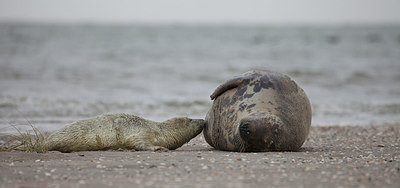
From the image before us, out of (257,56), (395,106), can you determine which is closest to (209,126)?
(395,106)

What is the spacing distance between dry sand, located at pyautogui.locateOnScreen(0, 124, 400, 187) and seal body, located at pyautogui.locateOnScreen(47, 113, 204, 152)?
0.36 metres

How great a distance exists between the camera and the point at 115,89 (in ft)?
50.3

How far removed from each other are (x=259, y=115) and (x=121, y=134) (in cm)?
199

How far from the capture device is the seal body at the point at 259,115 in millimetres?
5949

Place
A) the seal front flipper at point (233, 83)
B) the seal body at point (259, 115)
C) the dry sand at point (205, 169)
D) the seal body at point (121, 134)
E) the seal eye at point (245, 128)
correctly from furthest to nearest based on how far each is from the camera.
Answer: the seal front flipper at point (233, 83) < the seal body at point (121, 134) < the seal body at point (259, 115) < the seal eye at point (245, 128) < the dry sand at point (205, 169)

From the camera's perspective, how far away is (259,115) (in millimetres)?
5973

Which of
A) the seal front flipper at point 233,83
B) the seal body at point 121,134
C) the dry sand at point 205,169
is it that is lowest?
the dry sand at point 205,169

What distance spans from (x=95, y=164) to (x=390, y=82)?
1636 centimetres

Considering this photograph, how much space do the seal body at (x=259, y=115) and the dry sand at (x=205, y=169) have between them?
0.66ft

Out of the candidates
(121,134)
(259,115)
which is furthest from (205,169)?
(121,134)

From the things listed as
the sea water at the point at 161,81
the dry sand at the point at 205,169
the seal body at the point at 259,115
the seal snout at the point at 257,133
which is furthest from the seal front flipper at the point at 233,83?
the sea water at the point at 161,81

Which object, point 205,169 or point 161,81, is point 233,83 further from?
point 161,81

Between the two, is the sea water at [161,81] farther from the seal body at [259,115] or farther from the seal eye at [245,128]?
the seal eye at [245,128]

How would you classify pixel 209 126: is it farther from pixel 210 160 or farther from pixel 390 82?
pixel 390 82
